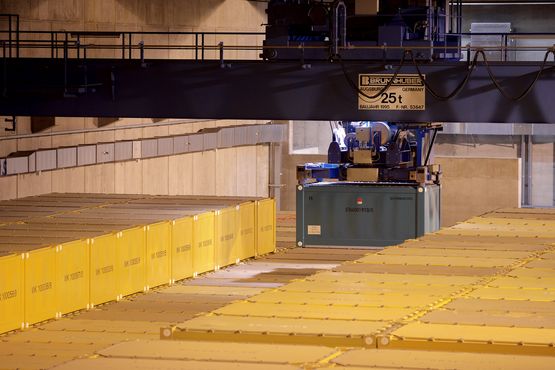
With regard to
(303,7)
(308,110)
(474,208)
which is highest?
(303,7)

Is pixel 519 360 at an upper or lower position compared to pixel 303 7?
lower

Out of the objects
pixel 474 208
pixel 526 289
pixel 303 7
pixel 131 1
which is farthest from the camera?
pixel 474 208

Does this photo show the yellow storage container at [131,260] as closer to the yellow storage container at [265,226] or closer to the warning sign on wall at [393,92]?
the warning sign on wall at [393,92]

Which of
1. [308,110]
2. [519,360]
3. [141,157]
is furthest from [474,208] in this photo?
[519,360]

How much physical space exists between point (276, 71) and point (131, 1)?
11538mm

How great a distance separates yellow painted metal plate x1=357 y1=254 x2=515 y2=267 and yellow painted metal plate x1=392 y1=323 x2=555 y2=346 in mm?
5503

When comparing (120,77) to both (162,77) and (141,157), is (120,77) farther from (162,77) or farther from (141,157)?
(141,157)

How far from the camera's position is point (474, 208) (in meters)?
43.9

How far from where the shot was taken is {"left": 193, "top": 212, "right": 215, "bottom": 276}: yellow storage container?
27.8 m

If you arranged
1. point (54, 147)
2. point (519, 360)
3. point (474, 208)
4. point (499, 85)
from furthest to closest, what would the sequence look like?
point (474, 208), point (54, 147), point (499, 85), point (519, 360)

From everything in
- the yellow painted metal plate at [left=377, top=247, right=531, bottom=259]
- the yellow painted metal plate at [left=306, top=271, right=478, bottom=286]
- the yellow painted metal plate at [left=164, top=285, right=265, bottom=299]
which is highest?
the yellow painted metal plate at [left=377, top=247, right=531, bottom=259]

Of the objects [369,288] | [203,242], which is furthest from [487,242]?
[203,242]

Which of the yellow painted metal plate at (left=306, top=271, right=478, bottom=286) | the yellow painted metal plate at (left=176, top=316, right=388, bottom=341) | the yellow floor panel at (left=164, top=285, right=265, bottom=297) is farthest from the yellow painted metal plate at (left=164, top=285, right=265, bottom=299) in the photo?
the yellow painted metal plate at (left=176, top=316, right=388, bottom=341)

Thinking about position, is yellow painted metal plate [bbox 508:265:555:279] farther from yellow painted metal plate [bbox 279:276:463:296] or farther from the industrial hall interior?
yellow painted metal plate [bbox 279:276:463:296]
